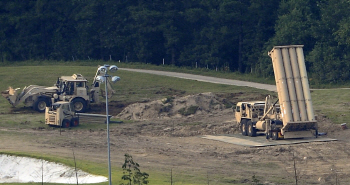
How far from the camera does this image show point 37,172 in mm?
27859

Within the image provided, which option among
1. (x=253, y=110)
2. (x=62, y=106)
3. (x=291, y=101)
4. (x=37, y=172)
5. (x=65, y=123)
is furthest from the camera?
(x=65, y=123)

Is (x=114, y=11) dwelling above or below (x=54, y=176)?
above

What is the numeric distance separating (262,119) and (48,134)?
13.3 metres

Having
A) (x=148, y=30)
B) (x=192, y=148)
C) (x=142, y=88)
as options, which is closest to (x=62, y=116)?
(x=192, y=148)

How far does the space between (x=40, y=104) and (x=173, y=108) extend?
10.5 metres

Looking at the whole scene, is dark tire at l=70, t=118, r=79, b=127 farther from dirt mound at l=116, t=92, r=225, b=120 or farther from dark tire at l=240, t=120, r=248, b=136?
dark tire at l=240, t=120, r=248, b=136

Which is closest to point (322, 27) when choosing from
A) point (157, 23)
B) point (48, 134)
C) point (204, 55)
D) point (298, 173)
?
point (204, 55)

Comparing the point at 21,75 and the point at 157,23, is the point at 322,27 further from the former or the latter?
the point at 21,75

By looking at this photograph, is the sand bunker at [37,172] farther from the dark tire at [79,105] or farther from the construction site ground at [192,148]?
the dark tire at [79,105]

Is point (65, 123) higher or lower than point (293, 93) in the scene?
lower

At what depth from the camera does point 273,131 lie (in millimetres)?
34844

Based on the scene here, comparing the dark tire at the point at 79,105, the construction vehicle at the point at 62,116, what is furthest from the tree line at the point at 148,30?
the construction vehicle at the point at 62,116

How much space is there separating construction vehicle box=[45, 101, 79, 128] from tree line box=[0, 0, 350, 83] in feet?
125

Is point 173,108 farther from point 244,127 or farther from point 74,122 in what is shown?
point 244,127
